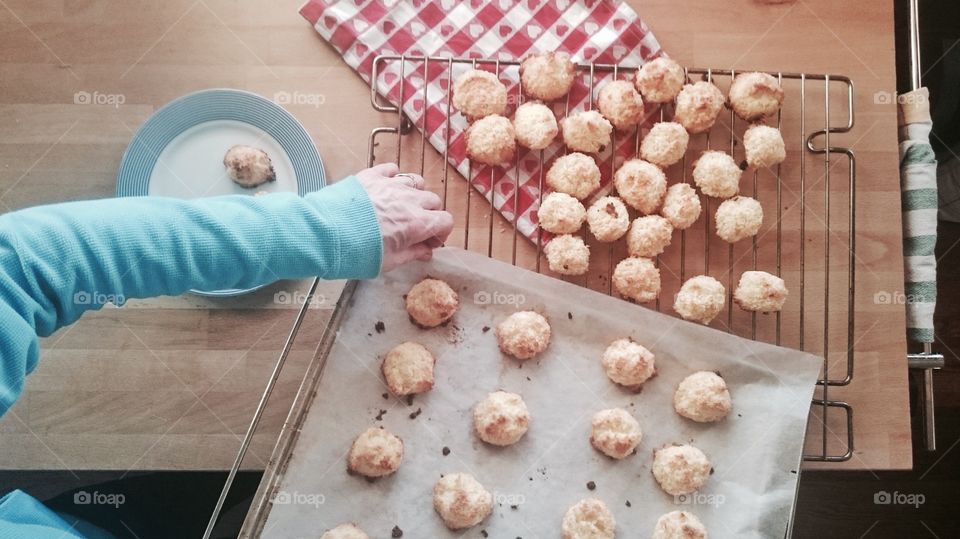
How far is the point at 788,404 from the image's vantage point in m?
1.88

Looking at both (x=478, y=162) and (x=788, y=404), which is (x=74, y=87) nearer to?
(x=478, y=162)

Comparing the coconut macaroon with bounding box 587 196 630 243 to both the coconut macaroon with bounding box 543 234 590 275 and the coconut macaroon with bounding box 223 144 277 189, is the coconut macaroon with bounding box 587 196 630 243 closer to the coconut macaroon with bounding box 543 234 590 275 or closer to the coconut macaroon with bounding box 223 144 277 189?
the coconut macaroon with bounding box 543 234 590 275

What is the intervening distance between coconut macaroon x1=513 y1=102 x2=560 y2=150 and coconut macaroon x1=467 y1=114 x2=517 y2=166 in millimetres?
29

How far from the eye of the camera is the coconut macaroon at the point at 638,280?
1921mm

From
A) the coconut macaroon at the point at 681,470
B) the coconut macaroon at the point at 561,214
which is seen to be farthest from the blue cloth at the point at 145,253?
the coconut macaroon at the point at 681,470

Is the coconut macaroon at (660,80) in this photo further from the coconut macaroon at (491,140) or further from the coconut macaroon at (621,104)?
the coconut macaroon at (491,140)

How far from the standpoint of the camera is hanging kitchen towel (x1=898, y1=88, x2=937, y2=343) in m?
2.01

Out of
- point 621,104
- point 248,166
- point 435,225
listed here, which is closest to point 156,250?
point 248,166

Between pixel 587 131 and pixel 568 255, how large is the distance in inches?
13.4

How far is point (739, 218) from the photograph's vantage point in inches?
76.3

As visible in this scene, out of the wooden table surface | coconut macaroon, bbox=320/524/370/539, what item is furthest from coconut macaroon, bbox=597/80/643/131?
coconut macaroon, bbox=320/524/370/539

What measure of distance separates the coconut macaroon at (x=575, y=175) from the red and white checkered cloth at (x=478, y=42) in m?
0.08

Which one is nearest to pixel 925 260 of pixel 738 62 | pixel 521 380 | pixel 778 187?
pixel 778 187

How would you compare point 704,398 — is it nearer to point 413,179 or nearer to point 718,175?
point 718,175
